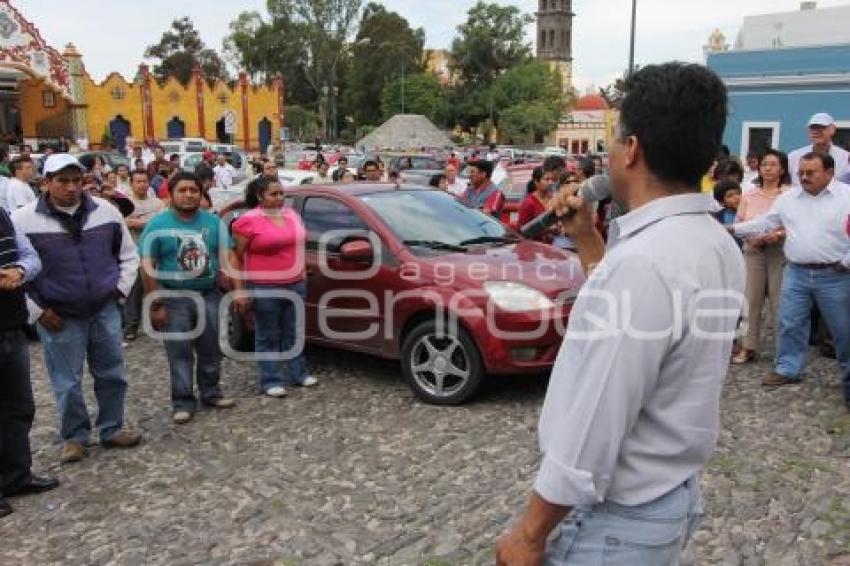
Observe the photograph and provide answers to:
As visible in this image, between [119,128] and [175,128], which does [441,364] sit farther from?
[175,128]

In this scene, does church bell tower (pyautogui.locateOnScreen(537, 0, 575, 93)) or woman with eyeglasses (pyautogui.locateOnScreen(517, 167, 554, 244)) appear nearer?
woman with eyeglasses (pyautogui.locateOnScreen(517, 167, 554, 244))

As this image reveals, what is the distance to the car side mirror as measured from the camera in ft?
18.8

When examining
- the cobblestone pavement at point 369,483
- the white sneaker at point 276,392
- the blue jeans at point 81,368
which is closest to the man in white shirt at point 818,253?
the cobblestone pavement at point 369,483

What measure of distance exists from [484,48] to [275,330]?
6766cm

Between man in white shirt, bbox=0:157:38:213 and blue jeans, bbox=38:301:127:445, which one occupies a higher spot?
man in white shirt, bbox=0:157:38:213

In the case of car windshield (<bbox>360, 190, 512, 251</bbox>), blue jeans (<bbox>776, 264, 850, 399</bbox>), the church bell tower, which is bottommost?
blue jeans (<bbox>776, 264, 850, 399</bbox>)

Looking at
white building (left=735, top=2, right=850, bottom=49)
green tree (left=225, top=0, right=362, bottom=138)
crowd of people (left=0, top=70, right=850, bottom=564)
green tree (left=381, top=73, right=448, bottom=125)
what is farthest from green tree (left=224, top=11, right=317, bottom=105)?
crowd of people (left=0, top=70, right=850, bottom=564)

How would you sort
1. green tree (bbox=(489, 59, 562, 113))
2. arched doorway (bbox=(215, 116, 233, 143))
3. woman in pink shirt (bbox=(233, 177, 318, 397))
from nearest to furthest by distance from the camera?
woman in pink shirt (bbox=(233, 177, 318, 397)) → arched doorway (bbox=(215, 116, 233, 143)) → green tree (bbox=(489, 59, 562, 113))

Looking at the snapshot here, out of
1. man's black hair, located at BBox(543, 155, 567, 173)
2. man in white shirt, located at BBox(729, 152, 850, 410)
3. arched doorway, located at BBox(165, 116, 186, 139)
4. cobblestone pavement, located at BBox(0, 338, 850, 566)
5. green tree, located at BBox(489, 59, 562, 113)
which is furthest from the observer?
green tree, located at BBox(489, 59, 562, 113)

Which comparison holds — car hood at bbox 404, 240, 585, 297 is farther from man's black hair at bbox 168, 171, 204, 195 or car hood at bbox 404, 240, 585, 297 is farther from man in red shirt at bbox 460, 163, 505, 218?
man in red shirt at bbox 460, 163, 505, 218

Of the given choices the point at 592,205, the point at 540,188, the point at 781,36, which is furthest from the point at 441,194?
the point at 781,36

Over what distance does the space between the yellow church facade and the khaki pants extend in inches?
1396

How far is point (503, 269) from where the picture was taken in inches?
218

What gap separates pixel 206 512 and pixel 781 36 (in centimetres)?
2782
